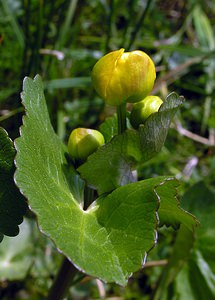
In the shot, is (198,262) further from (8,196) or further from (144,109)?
(8,196)

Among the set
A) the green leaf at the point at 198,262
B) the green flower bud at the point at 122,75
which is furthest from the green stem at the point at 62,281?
the green leaf at the point at 198,262

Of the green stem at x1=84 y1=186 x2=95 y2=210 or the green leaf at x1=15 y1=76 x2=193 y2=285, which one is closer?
the green leaf at x1=15 y1=76 x2=193 y2=285

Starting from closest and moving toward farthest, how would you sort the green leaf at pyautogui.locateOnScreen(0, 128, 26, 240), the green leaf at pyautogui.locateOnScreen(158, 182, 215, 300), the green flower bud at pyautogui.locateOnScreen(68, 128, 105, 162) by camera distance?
the green leaf at pyautogui.locateOnScreen(0, 128, 26, 240)
the green flower bud at pyautogui.locateOnScreen(68, 128, 105, 162)
the green leaf at pyautogui.locateOnScreen(158, 182, 215, 300)

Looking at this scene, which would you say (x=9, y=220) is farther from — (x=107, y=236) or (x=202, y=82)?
(x=202, y=82)

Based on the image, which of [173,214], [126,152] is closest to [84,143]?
[126,152]

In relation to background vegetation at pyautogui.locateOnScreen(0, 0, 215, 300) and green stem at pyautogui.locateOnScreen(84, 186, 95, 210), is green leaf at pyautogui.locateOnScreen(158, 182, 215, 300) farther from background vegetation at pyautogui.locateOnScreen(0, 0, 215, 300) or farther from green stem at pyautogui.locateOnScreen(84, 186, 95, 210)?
green stem at pyautogui.locateOnScreen(84, 186, 95, 210)

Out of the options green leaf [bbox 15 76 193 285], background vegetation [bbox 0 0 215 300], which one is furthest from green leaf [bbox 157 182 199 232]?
background vegetation [bbox 0 0 215 300]

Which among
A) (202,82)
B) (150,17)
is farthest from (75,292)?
(150,17)
